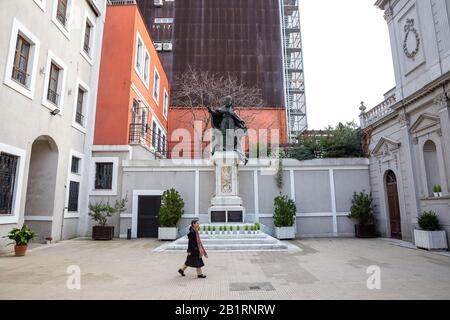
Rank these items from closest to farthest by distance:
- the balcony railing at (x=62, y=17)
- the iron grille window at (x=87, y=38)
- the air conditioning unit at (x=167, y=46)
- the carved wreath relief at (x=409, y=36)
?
the carved wreath relief at (x=409, y=36) < the balcony railing at (x=62, y=17) < the iron grille window at (x=87, y=38) < the air conditioning unit at (x=167, y=46)

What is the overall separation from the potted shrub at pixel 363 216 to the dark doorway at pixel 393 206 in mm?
856

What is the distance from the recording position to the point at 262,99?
2789 centimetres

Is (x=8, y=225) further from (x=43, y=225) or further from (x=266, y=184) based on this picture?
(x=266, y=184)

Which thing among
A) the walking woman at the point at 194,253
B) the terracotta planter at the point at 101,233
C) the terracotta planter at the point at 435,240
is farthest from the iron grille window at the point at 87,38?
the terracotta planter at the point at 435,240

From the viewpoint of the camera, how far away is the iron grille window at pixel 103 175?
15.4 m

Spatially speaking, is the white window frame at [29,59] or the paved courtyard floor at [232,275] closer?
the paved courtyard floor at [232,275]

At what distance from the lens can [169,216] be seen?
44.2ft

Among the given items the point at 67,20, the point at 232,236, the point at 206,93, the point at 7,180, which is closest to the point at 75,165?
the point at 7,180

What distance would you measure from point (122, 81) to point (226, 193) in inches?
329

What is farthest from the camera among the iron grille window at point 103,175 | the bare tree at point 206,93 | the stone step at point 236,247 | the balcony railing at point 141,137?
the bare tree at point 206,93

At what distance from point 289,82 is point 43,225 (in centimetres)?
2810

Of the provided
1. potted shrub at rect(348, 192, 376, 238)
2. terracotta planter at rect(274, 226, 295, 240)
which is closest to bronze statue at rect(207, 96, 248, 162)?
terracotta planter at rect(274, 226, 295, 240)

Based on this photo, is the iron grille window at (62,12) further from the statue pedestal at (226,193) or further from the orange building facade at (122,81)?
the statue pedestal at (226,193)

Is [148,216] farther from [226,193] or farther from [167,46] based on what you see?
[167,46]
